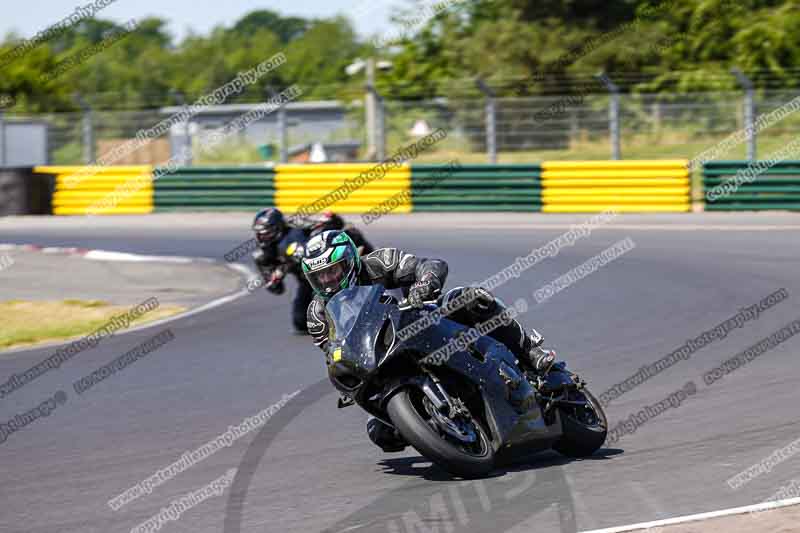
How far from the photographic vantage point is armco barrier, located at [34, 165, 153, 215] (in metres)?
28.5

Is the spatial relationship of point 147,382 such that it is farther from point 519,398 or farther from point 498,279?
point 498,279

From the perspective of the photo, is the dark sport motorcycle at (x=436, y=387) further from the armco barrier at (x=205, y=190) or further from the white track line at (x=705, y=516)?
the armco barrier at (x=205, y=190)

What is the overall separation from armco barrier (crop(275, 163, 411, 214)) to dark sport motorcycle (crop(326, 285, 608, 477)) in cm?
1873

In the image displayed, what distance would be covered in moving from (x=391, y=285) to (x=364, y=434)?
4.35 feet

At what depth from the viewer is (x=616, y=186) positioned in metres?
24.9

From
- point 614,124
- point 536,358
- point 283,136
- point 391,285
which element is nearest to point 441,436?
point 536,358

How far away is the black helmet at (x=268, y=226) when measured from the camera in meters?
13.1

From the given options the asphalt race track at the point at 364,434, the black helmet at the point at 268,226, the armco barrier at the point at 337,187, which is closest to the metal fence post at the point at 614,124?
the armco barrier at the point at 337,187

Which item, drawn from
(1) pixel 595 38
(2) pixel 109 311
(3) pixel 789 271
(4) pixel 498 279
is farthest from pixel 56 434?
(1) pixel 595 38

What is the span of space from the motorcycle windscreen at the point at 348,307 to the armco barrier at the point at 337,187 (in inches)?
744

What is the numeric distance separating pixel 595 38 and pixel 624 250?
26073 mm

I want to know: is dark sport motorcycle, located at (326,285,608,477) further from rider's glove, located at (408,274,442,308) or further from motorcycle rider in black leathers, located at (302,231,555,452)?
motorcycle rider in black leathers, located at (302,231,555,452)

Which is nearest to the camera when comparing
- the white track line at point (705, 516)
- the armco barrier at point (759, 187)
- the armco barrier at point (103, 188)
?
the white track line at point (705, 516)

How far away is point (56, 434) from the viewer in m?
9.08
